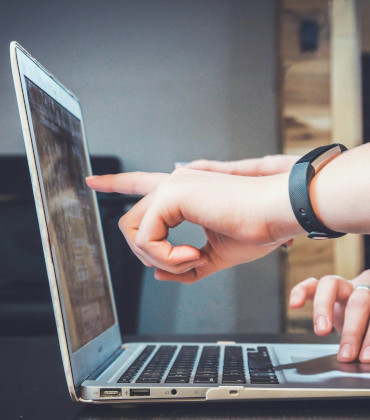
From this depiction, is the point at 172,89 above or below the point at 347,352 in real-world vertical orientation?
above

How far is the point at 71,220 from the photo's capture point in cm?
78

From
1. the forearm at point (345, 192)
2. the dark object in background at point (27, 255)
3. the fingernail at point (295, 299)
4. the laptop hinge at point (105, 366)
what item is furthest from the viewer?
the dark object in background at point (27, 255)

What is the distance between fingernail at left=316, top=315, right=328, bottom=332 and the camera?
0.70m

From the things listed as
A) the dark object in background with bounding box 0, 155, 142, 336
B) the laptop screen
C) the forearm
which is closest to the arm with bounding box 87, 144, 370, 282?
the forearm

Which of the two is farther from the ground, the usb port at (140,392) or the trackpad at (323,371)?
the usb port at (140,392)

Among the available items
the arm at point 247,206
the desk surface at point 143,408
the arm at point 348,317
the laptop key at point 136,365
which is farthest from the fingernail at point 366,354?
the laptop key at point 136,365

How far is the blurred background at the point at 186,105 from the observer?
5.16ft

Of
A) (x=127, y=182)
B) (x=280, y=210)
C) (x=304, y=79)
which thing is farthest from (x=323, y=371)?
(x=304, y=79)

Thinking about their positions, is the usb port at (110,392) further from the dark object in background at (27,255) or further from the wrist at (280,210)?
the dark object in background at (27,255)

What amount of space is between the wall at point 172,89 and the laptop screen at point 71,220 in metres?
0.64

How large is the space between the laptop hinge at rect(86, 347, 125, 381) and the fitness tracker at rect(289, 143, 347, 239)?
1.09ft

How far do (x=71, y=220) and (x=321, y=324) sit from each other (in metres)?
0.39

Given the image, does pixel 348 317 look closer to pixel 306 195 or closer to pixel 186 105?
pixel 306 195

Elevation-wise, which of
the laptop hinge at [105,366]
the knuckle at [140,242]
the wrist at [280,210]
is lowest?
the laptop hinge at [105,366]
